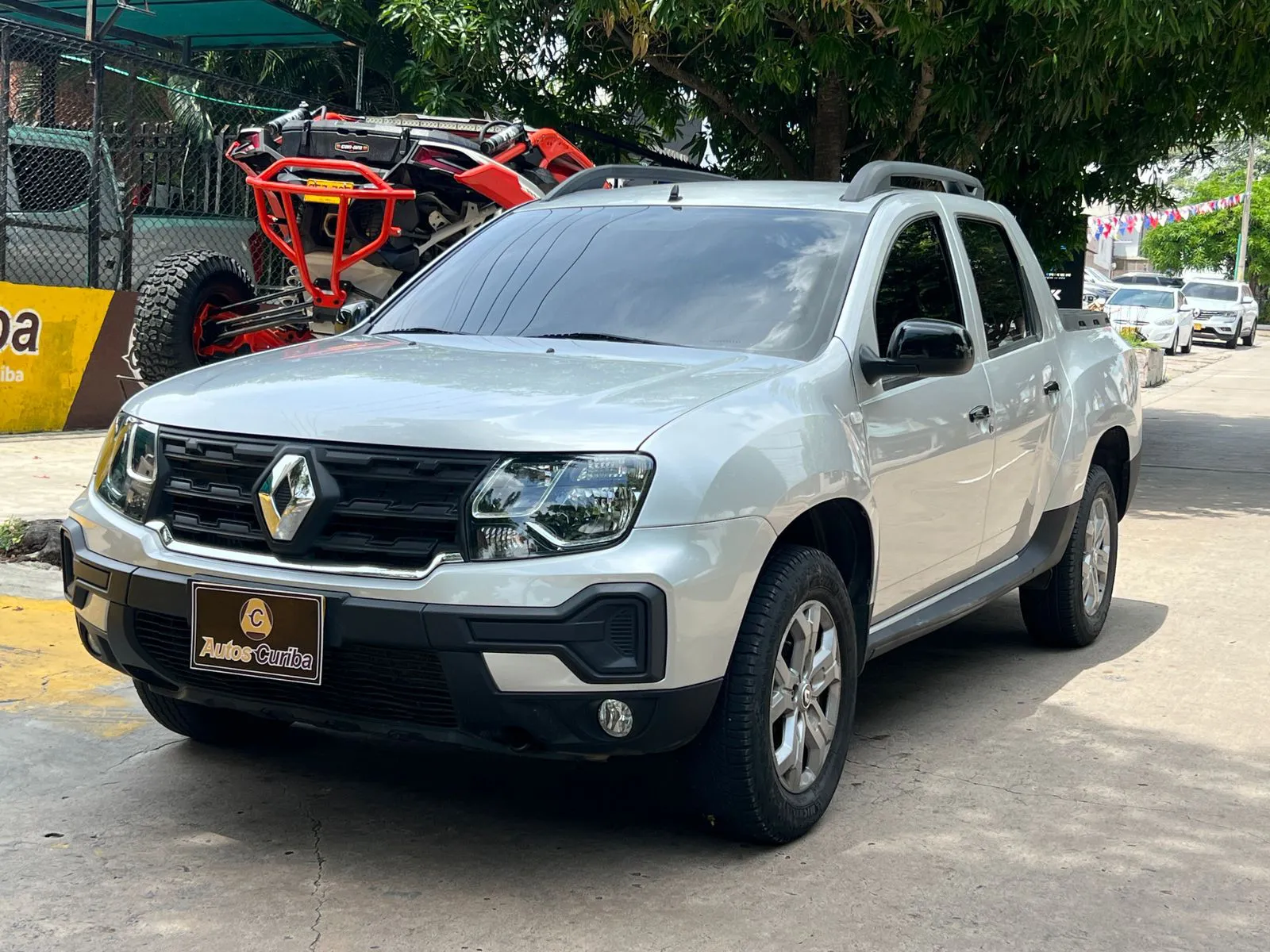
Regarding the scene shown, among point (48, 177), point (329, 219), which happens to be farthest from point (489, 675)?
point (48, 177)

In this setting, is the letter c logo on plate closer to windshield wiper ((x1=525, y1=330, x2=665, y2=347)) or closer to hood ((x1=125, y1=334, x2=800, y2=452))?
hood ((x1=125, y1=334, x2=800, y2=452))

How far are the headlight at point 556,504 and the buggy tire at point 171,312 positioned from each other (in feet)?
21.0

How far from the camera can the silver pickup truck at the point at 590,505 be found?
3.45 meters

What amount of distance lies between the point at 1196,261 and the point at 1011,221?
5728 centimetres

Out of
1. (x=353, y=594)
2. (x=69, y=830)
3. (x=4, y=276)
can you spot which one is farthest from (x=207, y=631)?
(x=4, y=276)

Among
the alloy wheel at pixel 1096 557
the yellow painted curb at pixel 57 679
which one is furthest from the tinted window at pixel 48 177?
the alloy wheel at pixel 1096 557

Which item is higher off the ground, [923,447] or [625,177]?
[625,177]

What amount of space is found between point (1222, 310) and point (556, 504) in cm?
3896

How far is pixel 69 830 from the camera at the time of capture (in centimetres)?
397

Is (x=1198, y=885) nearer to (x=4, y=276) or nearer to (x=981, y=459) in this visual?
(x=981, y=459)

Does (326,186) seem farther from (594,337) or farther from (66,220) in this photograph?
(594,337)

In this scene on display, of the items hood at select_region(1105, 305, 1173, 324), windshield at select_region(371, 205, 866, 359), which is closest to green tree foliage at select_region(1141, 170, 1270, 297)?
hood at select_region(1105, 305, 1173, 324)

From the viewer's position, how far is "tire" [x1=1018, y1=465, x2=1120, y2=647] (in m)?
6.09

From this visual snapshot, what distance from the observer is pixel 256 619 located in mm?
3547
